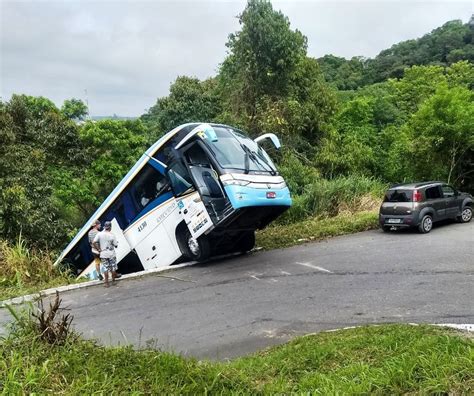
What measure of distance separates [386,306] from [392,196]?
849 centimetres

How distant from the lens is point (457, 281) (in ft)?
30.9

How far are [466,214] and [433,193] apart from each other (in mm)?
2255

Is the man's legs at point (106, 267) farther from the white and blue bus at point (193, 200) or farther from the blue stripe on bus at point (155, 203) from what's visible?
the blue stripe on bus at point (155, 203)

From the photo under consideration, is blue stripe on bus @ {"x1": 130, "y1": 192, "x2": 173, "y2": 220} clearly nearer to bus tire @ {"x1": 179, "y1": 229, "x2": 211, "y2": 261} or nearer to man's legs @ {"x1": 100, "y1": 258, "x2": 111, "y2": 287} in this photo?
bus tire @ {"x1": 179, "y1": 229, "x2": 211, "y2": 261}

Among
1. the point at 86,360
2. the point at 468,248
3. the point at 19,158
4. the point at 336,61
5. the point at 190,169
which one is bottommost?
the point at 468,248

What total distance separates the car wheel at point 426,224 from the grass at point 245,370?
11072 mm

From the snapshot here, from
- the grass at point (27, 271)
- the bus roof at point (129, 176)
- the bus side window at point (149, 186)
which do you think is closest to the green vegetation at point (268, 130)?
the bus roof at point (129, 176)

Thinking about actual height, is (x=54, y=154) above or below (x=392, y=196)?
above

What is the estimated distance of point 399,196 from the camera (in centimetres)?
1589

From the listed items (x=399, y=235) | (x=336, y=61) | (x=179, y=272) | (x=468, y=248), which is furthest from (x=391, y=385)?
(x=336, y=61)

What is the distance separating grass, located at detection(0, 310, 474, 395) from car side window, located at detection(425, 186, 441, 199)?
11785 mm

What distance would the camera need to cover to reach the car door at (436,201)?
16016 mm

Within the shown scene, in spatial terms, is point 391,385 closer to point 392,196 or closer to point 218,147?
point 218,147

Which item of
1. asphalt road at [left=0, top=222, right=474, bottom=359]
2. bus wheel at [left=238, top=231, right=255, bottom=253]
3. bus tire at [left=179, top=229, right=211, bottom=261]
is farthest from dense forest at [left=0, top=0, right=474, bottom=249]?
asphalt road at [left=0, top=222, right=474, bottom=359]
